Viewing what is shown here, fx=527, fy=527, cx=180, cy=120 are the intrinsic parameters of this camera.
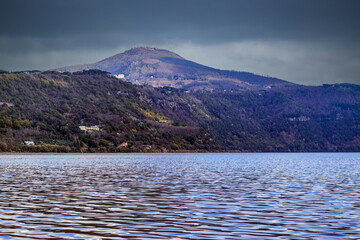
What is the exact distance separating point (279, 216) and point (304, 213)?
1803mm

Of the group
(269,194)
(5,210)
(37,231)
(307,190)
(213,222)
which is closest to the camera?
(37,231)

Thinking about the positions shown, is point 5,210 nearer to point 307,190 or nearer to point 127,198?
point 127,198

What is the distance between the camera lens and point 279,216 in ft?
80.1

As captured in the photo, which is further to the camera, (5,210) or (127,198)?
(127,198)

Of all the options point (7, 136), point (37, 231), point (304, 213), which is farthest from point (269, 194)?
point (7, 136)

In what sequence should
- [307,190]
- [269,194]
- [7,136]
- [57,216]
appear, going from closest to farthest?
[57,216] < [269,194] < [307,190] < [7,136]

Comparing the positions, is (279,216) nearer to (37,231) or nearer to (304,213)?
(304,213)

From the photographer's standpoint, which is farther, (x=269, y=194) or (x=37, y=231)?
(x=269, y=194)

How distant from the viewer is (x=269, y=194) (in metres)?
34.4

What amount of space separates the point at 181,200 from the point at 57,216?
28.5 feet

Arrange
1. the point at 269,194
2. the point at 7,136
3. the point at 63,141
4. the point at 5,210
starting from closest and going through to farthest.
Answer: the point at 5,210 → the point at 269,194 → the point at 7,136 → the point at 63,141

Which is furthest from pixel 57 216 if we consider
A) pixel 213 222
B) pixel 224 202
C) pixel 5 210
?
pixel 224 202

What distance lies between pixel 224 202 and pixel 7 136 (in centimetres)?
16828

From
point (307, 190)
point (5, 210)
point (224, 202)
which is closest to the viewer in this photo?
point (5, 210)
